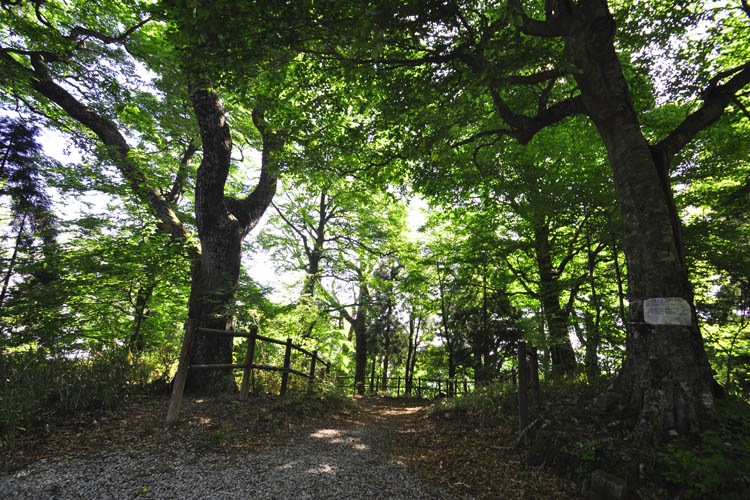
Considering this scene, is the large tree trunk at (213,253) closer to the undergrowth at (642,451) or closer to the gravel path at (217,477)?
the gravel path at (217,477)

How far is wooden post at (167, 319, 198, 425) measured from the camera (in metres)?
4.56

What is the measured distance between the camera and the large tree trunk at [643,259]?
3.34 metres

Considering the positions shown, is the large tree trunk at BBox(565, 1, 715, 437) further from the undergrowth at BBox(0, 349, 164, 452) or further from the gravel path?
the undergrowth at BBox(0, 349, 164, 452)

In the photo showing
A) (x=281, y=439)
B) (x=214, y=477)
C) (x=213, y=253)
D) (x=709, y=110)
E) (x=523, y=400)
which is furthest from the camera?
(x=213, y=253)

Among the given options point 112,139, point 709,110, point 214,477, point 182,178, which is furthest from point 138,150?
point 709,110

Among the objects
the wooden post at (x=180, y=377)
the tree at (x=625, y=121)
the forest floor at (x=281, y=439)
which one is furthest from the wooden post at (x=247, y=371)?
the tree at (x=625, y=121)

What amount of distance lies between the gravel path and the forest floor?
23 centimetres

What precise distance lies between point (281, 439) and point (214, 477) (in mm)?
1490

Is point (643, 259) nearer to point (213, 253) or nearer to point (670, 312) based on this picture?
point (670, 312)

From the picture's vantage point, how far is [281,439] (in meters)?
4.63

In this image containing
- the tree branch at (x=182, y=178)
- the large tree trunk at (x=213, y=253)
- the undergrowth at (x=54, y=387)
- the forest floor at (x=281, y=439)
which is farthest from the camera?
the tree branch at (x=182, y=178)

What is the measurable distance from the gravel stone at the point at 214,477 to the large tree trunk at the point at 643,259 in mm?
2678

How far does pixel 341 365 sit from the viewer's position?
1681 centimetres

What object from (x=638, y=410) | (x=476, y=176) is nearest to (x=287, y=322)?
(x=476, y=176)
